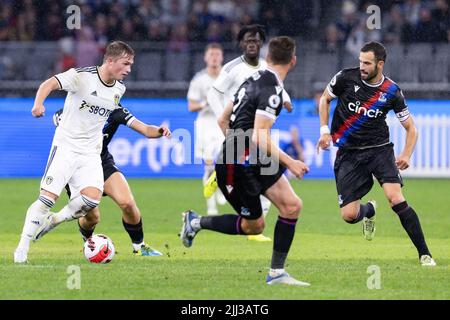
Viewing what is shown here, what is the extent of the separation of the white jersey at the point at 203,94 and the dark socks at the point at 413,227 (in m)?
6.32

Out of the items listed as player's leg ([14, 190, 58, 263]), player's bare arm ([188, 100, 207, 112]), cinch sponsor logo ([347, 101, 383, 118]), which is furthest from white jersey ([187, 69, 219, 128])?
player's leg ([14, 190, 58, 263])

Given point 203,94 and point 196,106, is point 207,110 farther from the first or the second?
point 203,94

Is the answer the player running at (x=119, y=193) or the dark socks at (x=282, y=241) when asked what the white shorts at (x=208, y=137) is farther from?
the dark socks at (x=282, y=241)

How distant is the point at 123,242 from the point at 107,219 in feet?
9.35

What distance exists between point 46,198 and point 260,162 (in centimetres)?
238

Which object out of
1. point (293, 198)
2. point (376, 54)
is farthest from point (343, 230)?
point (293, 198)

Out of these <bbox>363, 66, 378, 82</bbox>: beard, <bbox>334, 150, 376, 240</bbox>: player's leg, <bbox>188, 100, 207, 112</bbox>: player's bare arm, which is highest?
<bbox>363, 66, 378, 82</bbox>: beard

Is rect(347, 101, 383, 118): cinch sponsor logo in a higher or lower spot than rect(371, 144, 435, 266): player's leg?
higher

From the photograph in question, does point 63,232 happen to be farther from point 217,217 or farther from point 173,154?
point 173,154

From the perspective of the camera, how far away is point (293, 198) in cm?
923

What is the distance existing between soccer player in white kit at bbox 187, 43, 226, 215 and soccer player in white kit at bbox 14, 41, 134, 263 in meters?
5.58

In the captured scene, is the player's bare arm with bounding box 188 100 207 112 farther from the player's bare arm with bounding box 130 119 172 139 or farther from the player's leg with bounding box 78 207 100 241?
the player's bare arm with bounding box 130 119 172 139

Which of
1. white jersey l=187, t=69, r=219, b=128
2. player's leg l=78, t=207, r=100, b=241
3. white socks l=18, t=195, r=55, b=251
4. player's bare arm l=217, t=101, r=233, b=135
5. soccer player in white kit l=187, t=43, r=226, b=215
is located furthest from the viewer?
white jersey l=187, t=69, r=219, b=128

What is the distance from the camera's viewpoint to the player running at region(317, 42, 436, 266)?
1102 centimetres
